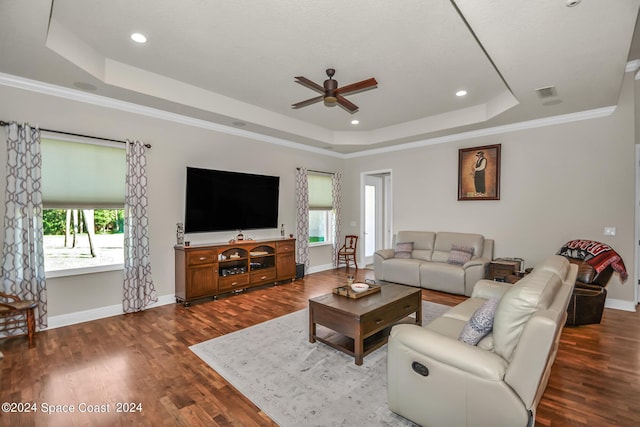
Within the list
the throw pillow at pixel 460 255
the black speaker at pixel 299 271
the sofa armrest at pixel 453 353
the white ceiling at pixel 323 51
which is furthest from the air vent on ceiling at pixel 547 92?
the black speaker at pixel 299 271

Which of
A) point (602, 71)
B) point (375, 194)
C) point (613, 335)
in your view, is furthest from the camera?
point (375, 194)

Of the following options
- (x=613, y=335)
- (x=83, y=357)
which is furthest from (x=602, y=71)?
(x=83, y=357)

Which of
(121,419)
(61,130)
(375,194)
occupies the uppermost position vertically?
(61,130)

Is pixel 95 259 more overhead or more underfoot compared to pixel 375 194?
more underfoot

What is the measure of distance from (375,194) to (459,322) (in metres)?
5.52

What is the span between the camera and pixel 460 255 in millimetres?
5301

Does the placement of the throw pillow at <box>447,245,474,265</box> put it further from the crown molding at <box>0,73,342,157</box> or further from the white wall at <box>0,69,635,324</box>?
the crown molding at <box>0,73,342,157</box>

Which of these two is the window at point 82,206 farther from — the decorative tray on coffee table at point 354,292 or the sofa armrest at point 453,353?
the sofa armrest at point 453,353

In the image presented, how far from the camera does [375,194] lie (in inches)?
313

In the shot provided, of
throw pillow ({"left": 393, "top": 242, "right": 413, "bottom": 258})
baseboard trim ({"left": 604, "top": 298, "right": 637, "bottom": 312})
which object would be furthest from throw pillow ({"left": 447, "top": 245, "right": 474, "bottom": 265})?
baseboard trim ({"left": 604, "top": 298, "right": 637, "bottom": 312})

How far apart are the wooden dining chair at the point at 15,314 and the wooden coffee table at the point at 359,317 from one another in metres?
2.90

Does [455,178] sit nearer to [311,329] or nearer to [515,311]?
[311,329]

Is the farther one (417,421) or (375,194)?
(375,194)

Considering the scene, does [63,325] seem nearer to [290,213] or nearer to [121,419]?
[121,419]
